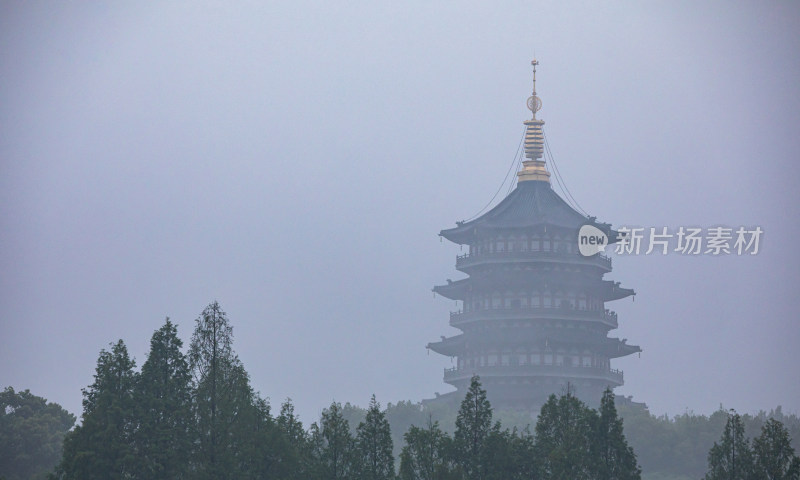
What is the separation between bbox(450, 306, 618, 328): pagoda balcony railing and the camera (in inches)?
4444

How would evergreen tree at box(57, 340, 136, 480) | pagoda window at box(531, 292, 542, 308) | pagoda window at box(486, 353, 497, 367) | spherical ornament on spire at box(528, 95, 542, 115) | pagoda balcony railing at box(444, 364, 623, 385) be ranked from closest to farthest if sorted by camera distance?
evergreen tree at box(57, 340, 136, 480), pagoda balcony railing at box(444, 364, 623, 385), pagoda window at box(486, 353, 497, 367), pagoda window at box(531, 292, 542, 308), spherical ornament on spire at box(528, 95, 542, 115)

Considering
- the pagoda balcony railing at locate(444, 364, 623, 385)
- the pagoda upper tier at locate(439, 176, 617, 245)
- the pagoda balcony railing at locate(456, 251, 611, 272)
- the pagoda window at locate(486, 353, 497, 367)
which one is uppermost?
the pagoda upper tier at locate(439, 176, 617, 245)

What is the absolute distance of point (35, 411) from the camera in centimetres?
10006

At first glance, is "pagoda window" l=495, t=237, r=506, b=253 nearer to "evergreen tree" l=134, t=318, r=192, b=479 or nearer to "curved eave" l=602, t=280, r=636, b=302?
"curved eave" l=602, t=280, r=636, b=302

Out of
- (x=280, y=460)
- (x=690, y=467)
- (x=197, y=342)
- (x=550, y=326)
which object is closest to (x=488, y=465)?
(x=280, y=460)

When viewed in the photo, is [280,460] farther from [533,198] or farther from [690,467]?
[533,198]

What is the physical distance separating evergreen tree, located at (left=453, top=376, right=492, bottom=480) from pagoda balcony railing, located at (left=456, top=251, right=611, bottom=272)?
5257 centimetres

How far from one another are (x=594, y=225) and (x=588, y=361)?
10.3 metres

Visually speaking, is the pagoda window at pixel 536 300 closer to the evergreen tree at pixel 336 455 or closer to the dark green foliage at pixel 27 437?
the dark green foliage at pixel 27 437

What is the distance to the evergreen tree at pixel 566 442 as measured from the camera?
59331 mm

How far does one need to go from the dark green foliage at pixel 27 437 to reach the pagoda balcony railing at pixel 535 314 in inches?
1233

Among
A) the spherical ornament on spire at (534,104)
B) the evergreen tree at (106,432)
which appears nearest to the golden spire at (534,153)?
the spherical ornament on spire at (534,104)

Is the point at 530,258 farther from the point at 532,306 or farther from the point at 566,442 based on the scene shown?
the point at 566,442

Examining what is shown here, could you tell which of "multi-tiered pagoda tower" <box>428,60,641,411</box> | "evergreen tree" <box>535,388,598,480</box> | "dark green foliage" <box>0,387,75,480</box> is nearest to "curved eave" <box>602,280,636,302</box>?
"multi-tiered pagoda tower" <box>428,60,641,411</box>
